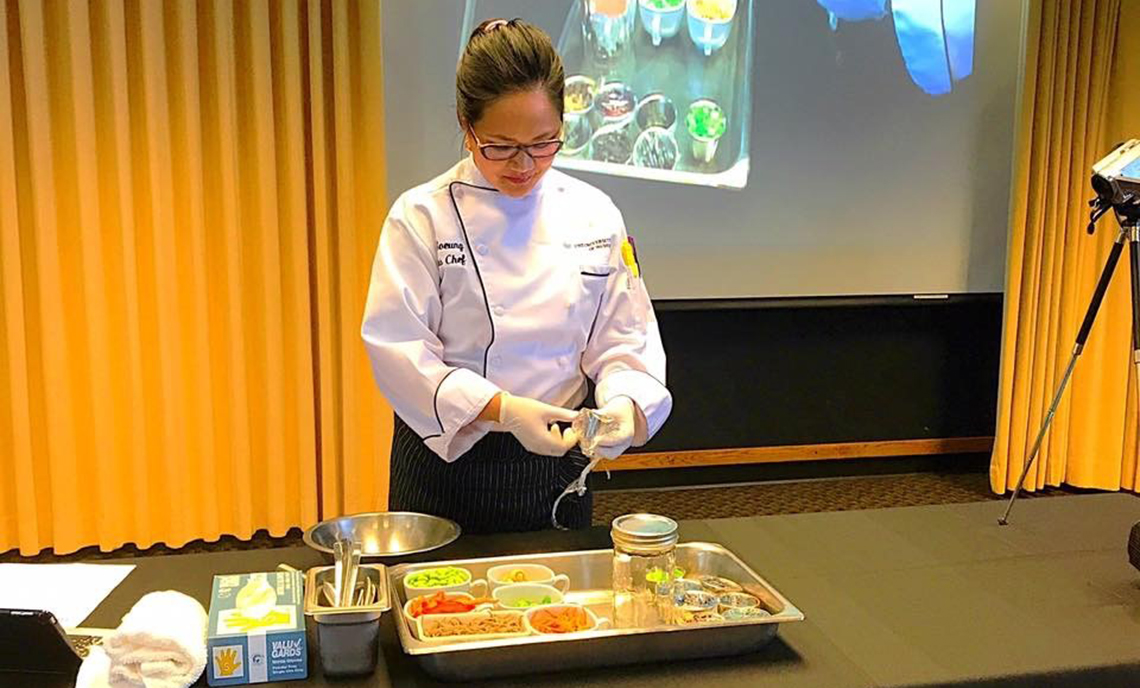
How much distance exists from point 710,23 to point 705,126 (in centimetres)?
35

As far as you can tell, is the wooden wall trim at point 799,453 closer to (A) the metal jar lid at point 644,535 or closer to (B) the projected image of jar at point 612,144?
(B) the projected image of jar at point 612,144

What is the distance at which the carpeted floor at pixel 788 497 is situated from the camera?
3.64 meters

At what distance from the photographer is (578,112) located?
11.3ft

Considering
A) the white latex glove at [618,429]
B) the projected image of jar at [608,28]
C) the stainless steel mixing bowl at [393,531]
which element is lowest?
the stainless steel mixing bowl at [393,531]

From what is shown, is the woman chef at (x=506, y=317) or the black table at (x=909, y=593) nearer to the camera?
the black table at (x=909, y=593)

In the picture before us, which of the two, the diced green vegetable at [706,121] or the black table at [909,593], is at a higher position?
the diced green vegetable at [706,121]

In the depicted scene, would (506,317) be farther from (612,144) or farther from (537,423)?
(612,144)

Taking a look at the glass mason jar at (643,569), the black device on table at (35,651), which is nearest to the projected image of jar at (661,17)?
the glass mason jar at (643,569)

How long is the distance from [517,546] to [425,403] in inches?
10.6

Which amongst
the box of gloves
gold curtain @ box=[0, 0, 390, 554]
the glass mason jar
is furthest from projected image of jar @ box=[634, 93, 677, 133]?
the box of gloves

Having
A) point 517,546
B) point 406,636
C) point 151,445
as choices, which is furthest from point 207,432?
point 406,636

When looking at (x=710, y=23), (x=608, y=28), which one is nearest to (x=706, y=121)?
(x=710, y=23)

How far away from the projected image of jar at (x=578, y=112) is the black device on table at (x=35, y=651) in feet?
8.11

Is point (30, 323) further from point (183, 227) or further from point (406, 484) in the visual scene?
point (406, 484)
